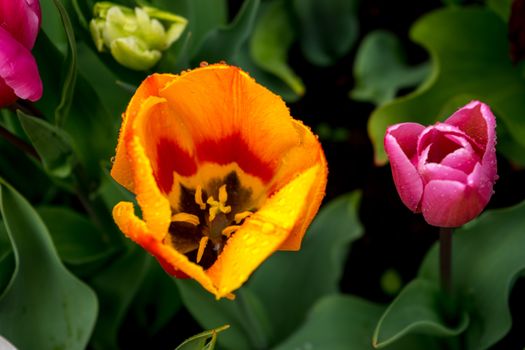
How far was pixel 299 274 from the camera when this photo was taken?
1.39 m

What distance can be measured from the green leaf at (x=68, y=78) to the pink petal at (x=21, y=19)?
3cm

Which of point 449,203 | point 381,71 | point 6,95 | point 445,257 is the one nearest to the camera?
point 449,203

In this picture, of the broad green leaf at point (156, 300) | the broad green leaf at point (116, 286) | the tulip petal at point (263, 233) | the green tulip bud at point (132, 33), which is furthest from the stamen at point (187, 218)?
the broad green leaf at point (156, 300)

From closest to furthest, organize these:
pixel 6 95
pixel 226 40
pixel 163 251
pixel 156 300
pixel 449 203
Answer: pixel 163 251 → pixel 449 203 → pixel 6 95 → pixel 226 40 → pixel 156 300

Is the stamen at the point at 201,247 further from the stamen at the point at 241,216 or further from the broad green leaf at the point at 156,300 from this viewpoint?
the broad green leaf at the point at 156,300

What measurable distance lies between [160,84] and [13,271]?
430mm

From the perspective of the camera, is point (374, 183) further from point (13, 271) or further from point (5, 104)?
point (5, 104)

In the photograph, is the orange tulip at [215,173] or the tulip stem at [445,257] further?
the tulip stem at [445,257]

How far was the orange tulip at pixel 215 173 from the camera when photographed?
2.48 feet

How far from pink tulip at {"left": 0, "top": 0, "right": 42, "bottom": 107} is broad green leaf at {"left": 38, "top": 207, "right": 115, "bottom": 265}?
383 mm

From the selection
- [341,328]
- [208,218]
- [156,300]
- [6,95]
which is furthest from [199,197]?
[156,300]

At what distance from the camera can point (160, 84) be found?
84cm

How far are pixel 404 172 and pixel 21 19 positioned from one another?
446 mm

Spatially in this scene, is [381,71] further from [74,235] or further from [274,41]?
[74,235]
